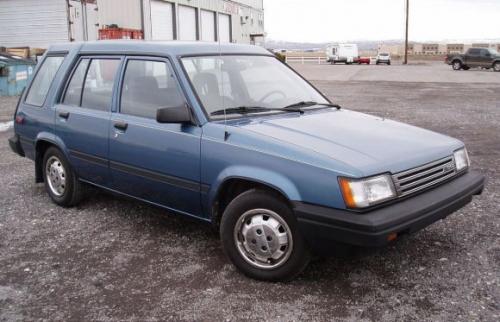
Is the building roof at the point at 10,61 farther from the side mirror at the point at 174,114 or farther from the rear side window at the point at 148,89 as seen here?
the side mirror at the point at 174,114

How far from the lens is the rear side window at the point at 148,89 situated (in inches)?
165

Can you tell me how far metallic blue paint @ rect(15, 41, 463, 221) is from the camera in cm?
335

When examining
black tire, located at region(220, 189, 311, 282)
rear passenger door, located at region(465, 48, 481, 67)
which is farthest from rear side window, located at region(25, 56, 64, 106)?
rear passenger door, located at region(465, 48, 481, 67)

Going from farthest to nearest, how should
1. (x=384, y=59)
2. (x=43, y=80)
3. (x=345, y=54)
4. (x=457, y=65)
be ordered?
(x=345, y=54) < (x=384, y=59) < (x=457, y=65) < (x=43, y=80)

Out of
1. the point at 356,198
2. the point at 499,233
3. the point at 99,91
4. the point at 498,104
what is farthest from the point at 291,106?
the point at 498,104

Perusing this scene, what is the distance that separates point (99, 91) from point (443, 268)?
3.19 meters

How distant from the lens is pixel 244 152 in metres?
3.61

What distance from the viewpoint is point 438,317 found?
3.20m

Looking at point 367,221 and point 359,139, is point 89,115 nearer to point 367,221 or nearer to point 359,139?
point 359,139

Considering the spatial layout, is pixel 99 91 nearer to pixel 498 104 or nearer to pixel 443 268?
pixel 443 268

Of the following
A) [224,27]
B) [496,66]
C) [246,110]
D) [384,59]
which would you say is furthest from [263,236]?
[384,59]

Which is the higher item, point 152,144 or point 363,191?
point 152,144

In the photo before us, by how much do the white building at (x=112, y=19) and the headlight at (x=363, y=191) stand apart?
2336 centimetres

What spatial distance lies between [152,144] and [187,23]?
34.9 m
